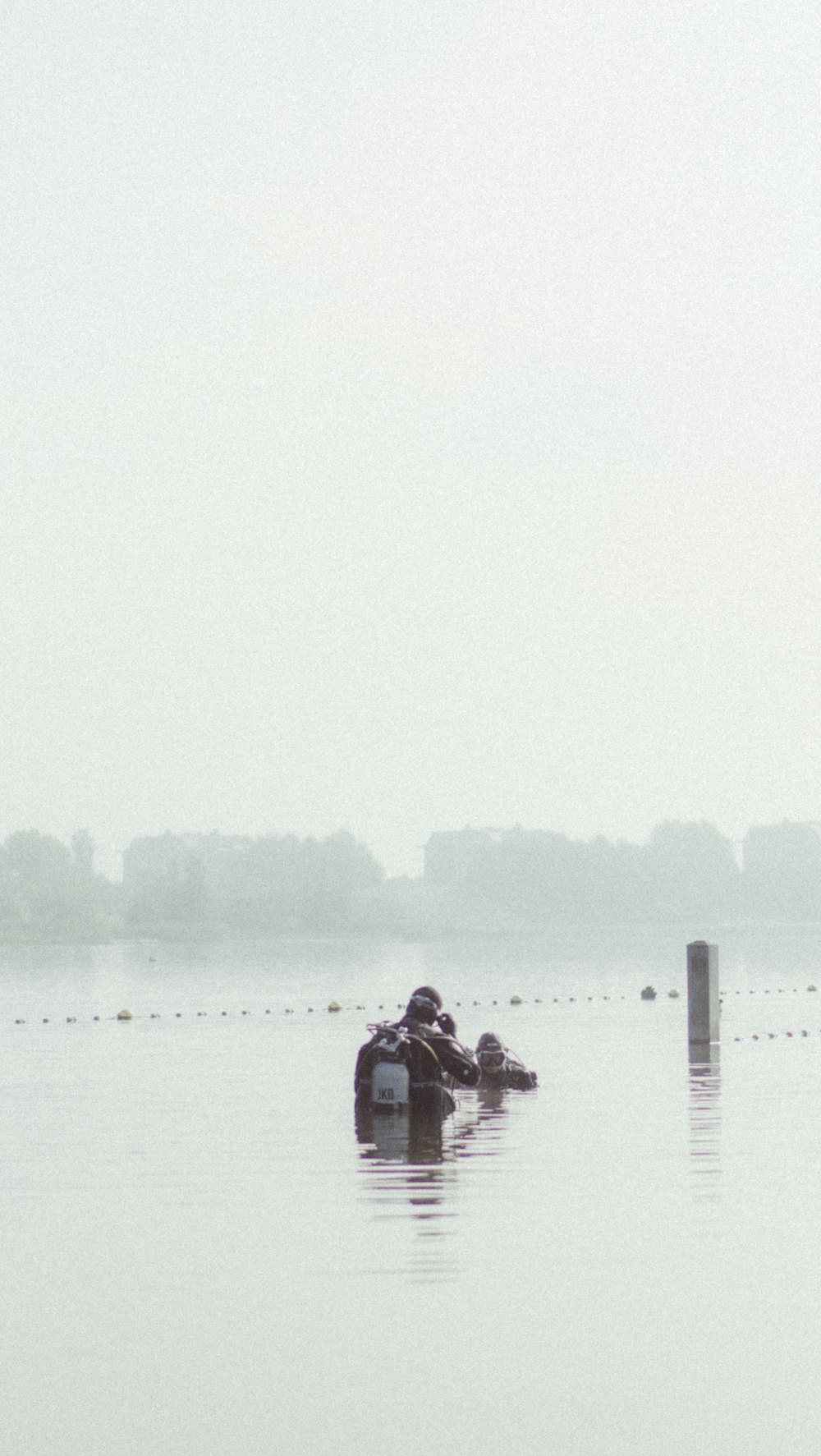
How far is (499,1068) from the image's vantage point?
83.7 feet

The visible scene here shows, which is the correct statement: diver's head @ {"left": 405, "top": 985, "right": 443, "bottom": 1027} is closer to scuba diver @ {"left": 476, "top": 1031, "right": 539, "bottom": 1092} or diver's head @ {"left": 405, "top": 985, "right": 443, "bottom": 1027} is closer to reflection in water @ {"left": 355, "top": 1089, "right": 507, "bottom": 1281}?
reflection in water @ {"left": 355, "top": 1089, "right": 507, "bottom": 1281}

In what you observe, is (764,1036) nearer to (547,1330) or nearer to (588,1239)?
(588,1239)

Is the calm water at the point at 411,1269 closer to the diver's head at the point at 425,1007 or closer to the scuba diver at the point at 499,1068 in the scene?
the scuba diver at the point at 499,1068

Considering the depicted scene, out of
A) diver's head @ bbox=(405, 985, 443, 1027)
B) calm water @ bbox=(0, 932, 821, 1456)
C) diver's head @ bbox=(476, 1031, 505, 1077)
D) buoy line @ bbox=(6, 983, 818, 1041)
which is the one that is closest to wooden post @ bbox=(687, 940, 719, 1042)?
calm water @ bbox=(0, 932, 821, 1456)

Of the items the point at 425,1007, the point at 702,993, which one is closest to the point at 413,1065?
the point at 425,1007

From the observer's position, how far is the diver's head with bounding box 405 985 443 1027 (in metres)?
21.8

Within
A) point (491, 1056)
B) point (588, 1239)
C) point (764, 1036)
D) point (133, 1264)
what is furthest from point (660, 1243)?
point (764, 1036)

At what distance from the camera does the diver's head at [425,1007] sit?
71.4ft

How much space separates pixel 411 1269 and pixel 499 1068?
45.4 ft

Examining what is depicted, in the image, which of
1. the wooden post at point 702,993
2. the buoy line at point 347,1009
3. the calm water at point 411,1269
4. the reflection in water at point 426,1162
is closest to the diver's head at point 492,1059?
the reflection in water at point 426,1162

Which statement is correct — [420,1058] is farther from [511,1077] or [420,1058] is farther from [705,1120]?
[511,1077]

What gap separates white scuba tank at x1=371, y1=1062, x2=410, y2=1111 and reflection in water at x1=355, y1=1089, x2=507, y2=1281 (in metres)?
0.12

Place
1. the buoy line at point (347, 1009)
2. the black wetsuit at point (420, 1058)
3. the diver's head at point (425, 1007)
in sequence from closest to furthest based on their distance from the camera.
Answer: the black wetsuit at point (420, 1058) → the diver's head at point (425, 1007) → the buoy line at point (347, 1009)

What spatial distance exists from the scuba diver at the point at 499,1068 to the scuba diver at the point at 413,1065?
339cm
